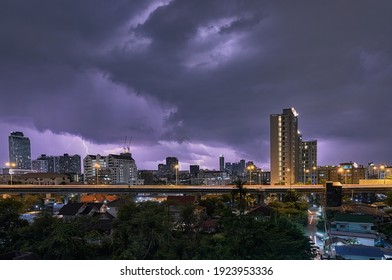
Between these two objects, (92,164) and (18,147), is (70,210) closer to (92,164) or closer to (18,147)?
(18,147)

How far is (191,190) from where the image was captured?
11.5 metres

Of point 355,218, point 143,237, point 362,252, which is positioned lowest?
point 355,218

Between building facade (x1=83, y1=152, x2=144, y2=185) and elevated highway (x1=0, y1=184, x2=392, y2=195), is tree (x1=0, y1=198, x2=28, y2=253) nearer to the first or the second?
elevated highway (x1=0, y1=184, x2=392, y2=195)

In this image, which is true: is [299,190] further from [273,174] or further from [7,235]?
[7,235]

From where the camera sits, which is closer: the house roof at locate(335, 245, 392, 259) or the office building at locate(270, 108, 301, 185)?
the house roof at locate(335, 245, 392, 259)

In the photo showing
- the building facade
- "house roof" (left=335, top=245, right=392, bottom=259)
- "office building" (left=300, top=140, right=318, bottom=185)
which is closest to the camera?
"house roof" (left=335, top=245, right=392, bottom=259)

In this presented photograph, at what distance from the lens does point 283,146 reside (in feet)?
62.3

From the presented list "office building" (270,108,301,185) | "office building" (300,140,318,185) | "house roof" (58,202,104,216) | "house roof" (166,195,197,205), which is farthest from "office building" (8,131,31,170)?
"office building" (300,140,318,185)

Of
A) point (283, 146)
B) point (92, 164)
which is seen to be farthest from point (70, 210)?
point (92, 164)

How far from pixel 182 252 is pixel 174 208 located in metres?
5.25

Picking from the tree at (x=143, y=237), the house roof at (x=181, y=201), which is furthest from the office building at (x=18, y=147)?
the tree at (x=143, y=237)

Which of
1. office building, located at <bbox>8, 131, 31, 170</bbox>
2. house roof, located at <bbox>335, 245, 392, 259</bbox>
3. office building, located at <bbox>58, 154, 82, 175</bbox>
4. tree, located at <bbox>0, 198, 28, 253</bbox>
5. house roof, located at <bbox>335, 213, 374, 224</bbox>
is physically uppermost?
office building, located at <bbox>8, 131, 31, 170</bbox>

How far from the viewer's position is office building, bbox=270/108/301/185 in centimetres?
1872

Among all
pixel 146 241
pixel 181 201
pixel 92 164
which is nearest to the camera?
pixel 146 241
